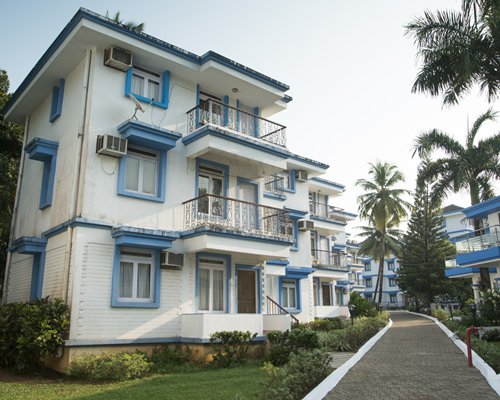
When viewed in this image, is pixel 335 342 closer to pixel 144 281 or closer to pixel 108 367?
pixel 144 281

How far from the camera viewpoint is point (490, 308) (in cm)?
2020

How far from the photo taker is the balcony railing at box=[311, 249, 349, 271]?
3070 cm

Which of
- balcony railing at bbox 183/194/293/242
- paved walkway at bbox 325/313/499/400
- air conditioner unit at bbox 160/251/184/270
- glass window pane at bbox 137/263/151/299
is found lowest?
paved walkway at bbox 325/313/499/400

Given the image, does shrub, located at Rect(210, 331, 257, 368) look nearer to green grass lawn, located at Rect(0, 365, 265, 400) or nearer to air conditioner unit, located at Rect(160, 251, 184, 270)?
green grass lawn, located at Rect(0, 365, 265, 400)

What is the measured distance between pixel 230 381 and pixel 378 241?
39662 mm

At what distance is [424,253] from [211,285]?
36.6 meters

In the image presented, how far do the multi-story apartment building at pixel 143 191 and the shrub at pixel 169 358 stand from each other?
0.33 meters

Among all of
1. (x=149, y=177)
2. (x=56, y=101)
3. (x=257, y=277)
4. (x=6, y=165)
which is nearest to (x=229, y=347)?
(x=257, y=277)

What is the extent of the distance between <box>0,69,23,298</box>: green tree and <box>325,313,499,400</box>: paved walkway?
1594cm

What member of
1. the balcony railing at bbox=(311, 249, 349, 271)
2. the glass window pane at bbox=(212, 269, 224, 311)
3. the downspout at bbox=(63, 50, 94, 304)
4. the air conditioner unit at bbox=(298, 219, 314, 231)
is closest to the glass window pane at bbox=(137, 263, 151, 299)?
the downspout at bbox=(63, 50, 94, 304)

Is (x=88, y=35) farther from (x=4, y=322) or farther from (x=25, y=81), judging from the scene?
(x=4, y=322)

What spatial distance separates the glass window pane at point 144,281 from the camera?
45.5 feet

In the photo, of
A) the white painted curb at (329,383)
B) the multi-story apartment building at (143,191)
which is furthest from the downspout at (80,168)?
the white painted curb at (329,383)

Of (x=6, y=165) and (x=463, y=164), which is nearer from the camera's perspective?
(x=6, y=165)
